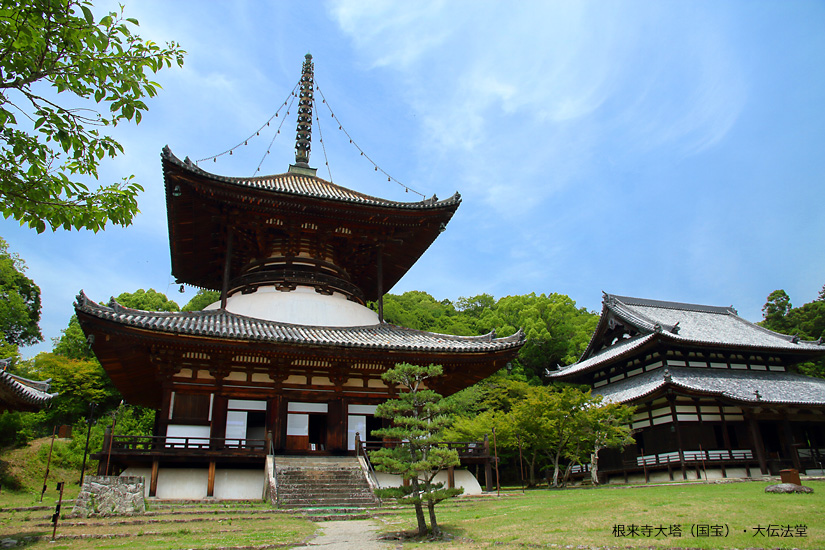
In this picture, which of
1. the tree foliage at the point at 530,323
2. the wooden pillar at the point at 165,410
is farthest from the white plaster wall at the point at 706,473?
the wooden pillar at the point at 165,410

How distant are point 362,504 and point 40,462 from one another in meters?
22.0

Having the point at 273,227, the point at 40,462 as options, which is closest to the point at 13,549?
the point at 273,227

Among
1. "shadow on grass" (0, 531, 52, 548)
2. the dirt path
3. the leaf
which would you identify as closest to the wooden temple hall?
"shadow on grass" (0, 531, 52, 548)

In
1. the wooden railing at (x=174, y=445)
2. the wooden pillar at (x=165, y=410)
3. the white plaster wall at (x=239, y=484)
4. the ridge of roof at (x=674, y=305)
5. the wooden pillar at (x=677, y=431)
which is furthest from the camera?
the ridge of roof at (x=674, y=305)

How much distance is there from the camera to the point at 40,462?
1022 inches

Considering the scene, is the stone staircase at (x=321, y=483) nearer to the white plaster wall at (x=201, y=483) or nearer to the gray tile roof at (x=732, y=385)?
the white plaster wall at (x=201, y=483)

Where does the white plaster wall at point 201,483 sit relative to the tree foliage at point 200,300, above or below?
below

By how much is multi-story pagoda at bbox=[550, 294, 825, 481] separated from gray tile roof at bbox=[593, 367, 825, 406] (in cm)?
8

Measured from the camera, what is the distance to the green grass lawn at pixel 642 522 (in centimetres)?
741

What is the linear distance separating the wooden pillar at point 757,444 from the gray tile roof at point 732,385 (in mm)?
1300

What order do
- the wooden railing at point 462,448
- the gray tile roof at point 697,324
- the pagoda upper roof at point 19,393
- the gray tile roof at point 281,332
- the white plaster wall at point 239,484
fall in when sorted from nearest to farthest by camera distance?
the gray tile roof at point 281,332
the white plaster wall at point 239,484
the wooden railing at point 462,448
the pagoda upper roof at point 19,393
the gray tile roof at point 697,324

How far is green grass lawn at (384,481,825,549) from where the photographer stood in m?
7.41

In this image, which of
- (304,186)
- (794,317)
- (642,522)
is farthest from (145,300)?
(794,317)

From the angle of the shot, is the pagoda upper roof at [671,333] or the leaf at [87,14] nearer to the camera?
the leaf at [87,14]
